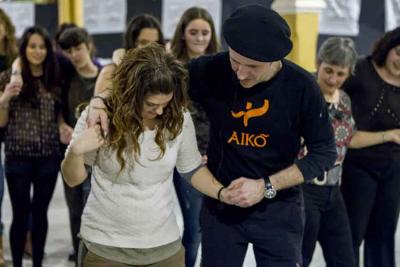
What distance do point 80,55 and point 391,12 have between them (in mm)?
2845

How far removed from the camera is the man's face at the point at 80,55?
345 centimetres

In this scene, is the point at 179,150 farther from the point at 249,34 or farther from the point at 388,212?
the point at 388,212

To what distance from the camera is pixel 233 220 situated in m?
2.07

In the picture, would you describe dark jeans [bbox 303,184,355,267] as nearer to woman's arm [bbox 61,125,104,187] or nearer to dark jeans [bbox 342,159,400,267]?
dark jeans [bbox 342,159,400,267]

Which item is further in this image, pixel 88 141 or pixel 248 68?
pixel 248 68

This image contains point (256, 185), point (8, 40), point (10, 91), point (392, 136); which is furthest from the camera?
point (8, 40)

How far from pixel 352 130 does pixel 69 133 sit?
54.9 inches

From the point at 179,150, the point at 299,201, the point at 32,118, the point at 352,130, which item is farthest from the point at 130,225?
the point at 32,118

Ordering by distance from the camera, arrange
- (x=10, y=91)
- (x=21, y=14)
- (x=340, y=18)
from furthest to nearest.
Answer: (x=21, y=14) → (x=340, y=18) → (x=10, y=91)

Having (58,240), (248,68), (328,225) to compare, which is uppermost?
(248,68)

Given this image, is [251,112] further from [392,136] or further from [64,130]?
[64,130]

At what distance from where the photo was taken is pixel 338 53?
8.83ft

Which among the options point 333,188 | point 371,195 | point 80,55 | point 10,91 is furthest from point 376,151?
point 10,91

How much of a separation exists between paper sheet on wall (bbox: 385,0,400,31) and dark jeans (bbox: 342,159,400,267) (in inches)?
100.0
